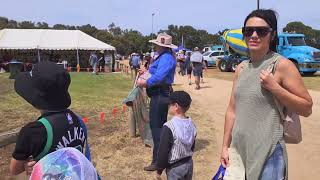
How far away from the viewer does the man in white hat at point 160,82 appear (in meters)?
6.20

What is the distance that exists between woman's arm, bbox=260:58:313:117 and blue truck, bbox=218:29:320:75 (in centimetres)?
2130

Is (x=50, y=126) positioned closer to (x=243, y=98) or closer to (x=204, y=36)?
(x=243, y=98)

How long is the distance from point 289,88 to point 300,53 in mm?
25184

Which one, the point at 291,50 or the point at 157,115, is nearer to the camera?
the point at 157,115

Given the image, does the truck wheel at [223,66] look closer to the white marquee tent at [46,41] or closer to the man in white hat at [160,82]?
the white marquee tent at [46,41]

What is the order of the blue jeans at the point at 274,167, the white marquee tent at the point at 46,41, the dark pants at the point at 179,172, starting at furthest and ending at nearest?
the white marquee tent at the point at 46,41, the dark pants at the point at 179,172, the blue jeans at the point at 274,167

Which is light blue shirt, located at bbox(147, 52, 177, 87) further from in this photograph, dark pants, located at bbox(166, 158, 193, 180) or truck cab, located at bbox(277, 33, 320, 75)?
truck cab, located at bbox(277, 33, 320, 75)

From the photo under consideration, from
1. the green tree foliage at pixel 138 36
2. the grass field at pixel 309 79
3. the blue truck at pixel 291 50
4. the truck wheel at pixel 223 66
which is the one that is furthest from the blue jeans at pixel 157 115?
the green tree foliage at pixel 138 36

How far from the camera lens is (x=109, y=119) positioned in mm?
10578

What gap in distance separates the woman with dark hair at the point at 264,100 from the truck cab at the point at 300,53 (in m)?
23.9

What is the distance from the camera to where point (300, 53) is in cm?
2702

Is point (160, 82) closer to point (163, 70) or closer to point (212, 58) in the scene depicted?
point (163, 70)

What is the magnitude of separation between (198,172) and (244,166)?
335cm

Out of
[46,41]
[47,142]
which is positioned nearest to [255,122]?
[47,142]
